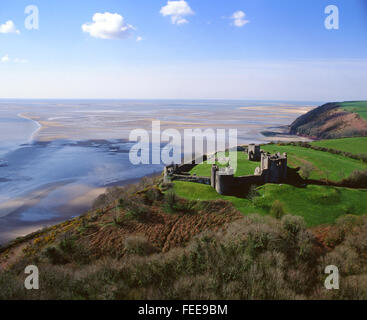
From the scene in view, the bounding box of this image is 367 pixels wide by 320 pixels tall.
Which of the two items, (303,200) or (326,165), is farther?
(326,165)

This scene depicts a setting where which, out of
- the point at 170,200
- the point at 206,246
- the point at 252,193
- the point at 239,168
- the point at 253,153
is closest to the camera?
the point at 206,246

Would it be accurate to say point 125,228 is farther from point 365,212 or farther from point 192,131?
point 192,131

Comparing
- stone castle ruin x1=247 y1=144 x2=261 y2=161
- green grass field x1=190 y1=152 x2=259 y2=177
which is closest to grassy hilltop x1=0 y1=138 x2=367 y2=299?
green grass field x1=190 y1=152 x2=259 y2=177

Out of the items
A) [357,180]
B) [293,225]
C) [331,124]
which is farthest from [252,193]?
[331,124]

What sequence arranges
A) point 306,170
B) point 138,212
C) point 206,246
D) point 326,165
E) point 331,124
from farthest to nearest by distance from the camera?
point 331,124
point 326,165
point 306,170
point 138,212
point 206,246

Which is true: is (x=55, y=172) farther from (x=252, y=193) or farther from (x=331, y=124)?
(x=331, y=124)

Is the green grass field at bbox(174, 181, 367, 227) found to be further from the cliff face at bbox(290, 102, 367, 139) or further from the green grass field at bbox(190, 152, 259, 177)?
the cliff face at bbox(290, 102, 367, 139)

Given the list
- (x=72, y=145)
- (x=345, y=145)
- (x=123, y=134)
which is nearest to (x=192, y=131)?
(x=123, y=134)

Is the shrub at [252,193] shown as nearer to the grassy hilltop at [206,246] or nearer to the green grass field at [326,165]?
the grassy hilltop at [206,246]
